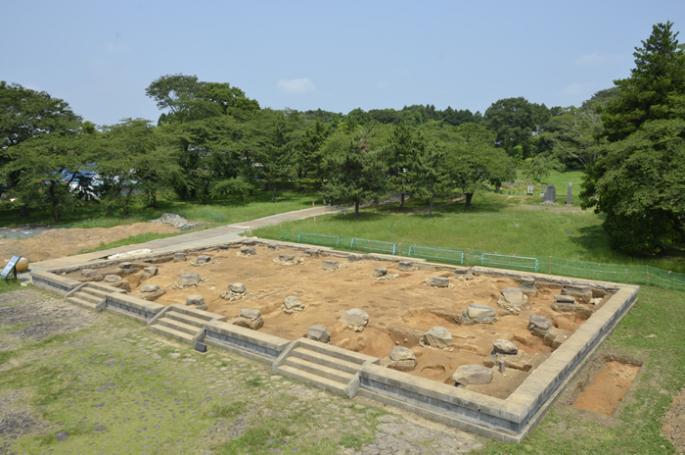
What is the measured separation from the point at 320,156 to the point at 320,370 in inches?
1555

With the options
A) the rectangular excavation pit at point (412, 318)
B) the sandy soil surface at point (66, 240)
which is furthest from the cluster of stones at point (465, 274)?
the sandy soil surface at point (66, 240)

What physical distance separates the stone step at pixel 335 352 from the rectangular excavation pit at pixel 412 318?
5.1 inches

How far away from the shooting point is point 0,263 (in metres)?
22.7

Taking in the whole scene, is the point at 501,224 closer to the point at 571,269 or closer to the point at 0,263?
the point at 571,269

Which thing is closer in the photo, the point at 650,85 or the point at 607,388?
the point at 607,388

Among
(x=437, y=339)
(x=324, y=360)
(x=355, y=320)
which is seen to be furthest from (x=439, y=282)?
(x=324, y=360)

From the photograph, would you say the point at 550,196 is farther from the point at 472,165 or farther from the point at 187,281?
the point at 187,281

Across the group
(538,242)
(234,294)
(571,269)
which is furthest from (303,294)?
(538,242)

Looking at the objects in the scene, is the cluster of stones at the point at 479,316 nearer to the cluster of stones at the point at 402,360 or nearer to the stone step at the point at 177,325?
the cluster of stones at the point at 402,360

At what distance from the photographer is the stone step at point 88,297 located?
52.5ft

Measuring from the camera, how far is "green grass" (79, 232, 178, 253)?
88.2 ft

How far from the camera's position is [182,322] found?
44.9ft

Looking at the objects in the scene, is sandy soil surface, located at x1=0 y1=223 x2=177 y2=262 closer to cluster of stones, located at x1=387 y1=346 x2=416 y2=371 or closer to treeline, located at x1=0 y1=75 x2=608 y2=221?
treeline, located at x1=0 y1=75 x2=608 y2=221

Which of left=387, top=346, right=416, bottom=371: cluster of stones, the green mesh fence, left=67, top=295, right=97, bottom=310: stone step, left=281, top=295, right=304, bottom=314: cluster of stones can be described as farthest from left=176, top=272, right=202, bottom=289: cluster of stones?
left=387, top=346, right=416, bottom=371: cluster of stones
